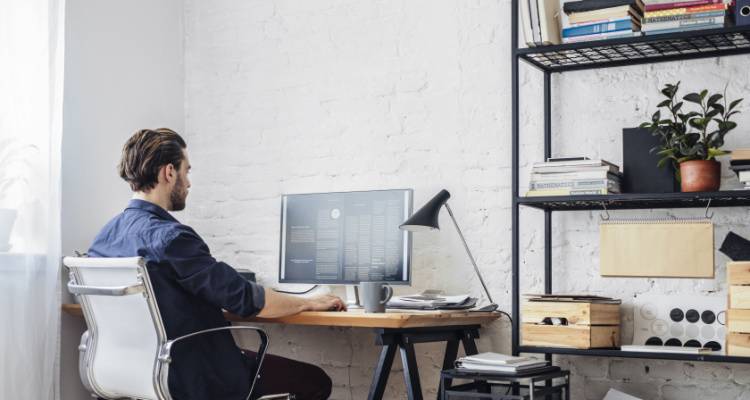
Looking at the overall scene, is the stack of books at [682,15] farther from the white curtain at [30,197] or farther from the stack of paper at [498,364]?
the white curtain at [30,197]

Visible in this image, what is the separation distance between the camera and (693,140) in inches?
110

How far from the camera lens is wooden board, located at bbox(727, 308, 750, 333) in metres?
2.61

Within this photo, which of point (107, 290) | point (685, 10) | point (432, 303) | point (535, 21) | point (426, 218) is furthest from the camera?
point (426, 218)

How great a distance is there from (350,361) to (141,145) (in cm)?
129

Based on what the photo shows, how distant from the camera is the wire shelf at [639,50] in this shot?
2752 millimetres

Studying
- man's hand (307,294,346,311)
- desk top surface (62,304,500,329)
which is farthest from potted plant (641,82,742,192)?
man's hand (307,294,346,311)

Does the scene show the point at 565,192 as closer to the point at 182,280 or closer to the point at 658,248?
the point at 658,248

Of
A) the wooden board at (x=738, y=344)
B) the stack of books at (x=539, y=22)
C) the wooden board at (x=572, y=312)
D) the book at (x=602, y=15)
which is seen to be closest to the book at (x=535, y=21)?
the stack of books at (x=539, y=22)

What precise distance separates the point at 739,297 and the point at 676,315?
0.40 m

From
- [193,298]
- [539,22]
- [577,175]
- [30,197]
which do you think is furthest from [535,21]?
[30,197]

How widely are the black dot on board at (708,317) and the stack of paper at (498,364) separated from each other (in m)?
0.55

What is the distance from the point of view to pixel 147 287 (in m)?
2.54

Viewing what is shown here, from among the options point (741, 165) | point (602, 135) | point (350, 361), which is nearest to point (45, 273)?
point (350, 361)

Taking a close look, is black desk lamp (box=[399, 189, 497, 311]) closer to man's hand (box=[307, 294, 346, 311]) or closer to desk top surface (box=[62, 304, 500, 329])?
desk top surface (box=[62, 304, 500, 329])
